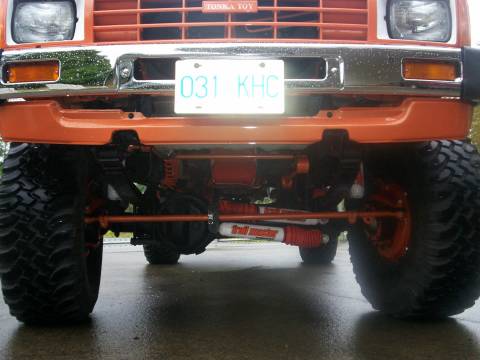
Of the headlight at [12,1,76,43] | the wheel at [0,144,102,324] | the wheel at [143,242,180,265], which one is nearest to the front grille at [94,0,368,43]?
the headlight at [12,1,76,43]

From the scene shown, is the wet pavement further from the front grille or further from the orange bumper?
the front grille

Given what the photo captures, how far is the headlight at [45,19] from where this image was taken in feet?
7.12

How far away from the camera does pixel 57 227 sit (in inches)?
95.1

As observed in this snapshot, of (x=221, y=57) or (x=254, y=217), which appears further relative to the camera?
(x=254, y=217)

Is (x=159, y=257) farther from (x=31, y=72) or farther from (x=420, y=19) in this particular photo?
(x=420, y=19)

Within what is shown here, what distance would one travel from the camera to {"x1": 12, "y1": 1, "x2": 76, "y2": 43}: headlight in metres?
2.17

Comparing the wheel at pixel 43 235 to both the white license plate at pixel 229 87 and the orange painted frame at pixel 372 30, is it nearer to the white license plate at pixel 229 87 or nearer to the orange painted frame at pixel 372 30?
the orange painted frame at pixel 372 30

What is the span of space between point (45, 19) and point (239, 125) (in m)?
0.94

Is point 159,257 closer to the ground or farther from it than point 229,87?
closer to the ground

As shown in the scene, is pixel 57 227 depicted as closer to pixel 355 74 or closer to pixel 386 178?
pixel 355 74

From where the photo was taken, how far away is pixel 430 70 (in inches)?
82.9

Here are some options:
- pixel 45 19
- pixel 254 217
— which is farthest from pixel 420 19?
pixel 45 19

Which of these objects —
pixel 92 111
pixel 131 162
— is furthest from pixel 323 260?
pixel 92 111

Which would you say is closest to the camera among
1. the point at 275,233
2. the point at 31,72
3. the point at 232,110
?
the point at 232,110
